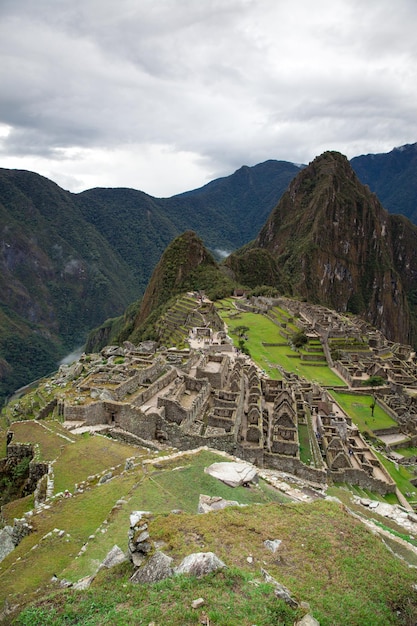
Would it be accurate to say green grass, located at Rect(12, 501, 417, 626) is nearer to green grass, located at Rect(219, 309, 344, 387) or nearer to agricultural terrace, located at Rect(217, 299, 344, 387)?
agricultural terrace, located at Rect(217, 299, 344, 387)

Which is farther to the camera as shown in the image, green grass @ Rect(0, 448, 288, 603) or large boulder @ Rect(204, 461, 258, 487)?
large boulder @ Rect(204, 461, 258, 487)

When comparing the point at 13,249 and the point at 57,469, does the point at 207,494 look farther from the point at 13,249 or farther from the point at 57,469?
the point at 13,249

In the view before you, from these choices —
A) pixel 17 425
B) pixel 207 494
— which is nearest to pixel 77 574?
pixel 207 494

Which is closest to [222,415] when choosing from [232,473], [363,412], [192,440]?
[192,440]

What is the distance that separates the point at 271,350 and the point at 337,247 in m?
134

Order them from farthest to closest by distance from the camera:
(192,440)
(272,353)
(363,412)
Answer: (272,353) < (363,412) < (192,440)

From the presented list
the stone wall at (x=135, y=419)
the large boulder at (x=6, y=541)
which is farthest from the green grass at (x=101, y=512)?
the stone wall at (x=135, y=419)

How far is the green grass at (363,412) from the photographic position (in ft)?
114

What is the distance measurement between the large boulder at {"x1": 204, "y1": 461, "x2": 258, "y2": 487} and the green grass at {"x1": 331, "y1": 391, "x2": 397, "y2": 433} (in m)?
22.1

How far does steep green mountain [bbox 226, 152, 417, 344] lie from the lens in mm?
162625

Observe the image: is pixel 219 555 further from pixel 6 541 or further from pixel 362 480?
pixel 362 480

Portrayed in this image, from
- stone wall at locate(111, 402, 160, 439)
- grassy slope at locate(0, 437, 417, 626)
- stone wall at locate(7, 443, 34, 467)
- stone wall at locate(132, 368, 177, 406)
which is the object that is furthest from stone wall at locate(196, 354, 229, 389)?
grassy slope at locate(0, 437, 417, 626)

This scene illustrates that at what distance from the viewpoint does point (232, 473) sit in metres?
13.6

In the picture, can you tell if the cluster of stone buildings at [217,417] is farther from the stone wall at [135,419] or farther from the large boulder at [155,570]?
the large boulder at [155,570]
